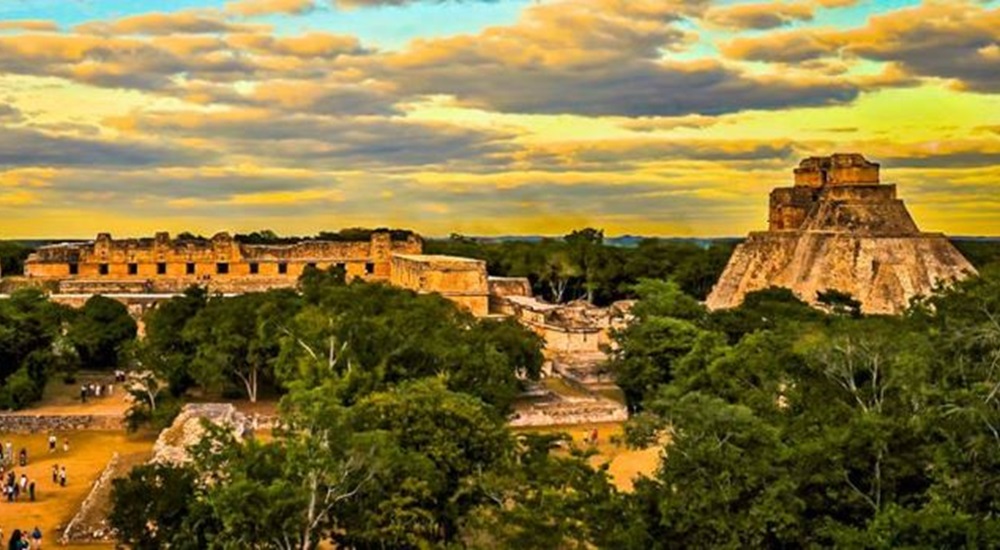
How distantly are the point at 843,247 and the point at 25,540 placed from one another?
2617 cm

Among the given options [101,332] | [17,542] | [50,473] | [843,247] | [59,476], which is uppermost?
[843,247]

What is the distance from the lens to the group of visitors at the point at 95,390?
28700 millimetres

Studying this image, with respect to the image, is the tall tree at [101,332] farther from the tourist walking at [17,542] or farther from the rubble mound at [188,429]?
the tourist walking at [17,542]

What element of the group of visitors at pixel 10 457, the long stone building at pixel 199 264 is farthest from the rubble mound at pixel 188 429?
the long stone building at pixel 199 264

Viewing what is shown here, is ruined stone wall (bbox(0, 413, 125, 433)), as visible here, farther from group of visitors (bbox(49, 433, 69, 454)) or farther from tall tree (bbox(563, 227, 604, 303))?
tall tree (bbox(563, 227, 604, 303))

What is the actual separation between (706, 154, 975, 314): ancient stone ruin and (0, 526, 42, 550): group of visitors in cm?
2431

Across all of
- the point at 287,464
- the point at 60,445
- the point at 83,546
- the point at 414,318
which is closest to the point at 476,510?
the point at 287,464

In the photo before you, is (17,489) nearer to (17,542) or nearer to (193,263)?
(17,542)

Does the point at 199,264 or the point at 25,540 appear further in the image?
the point at 199,264

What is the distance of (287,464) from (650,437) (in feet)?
16.5

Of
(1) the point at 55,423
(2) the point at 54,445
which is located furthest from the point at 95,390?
(2) the point at 54,445

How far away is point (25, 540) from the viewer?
52.5 ft

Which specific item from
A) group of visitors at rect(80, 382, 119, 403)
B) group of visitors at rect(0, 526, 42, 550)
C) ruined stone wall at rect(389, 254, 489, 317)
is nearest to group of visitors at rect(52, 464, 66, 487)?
group of visitors at rect(0, 526, 42, 550)

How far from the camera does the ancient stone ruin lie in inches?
1291
